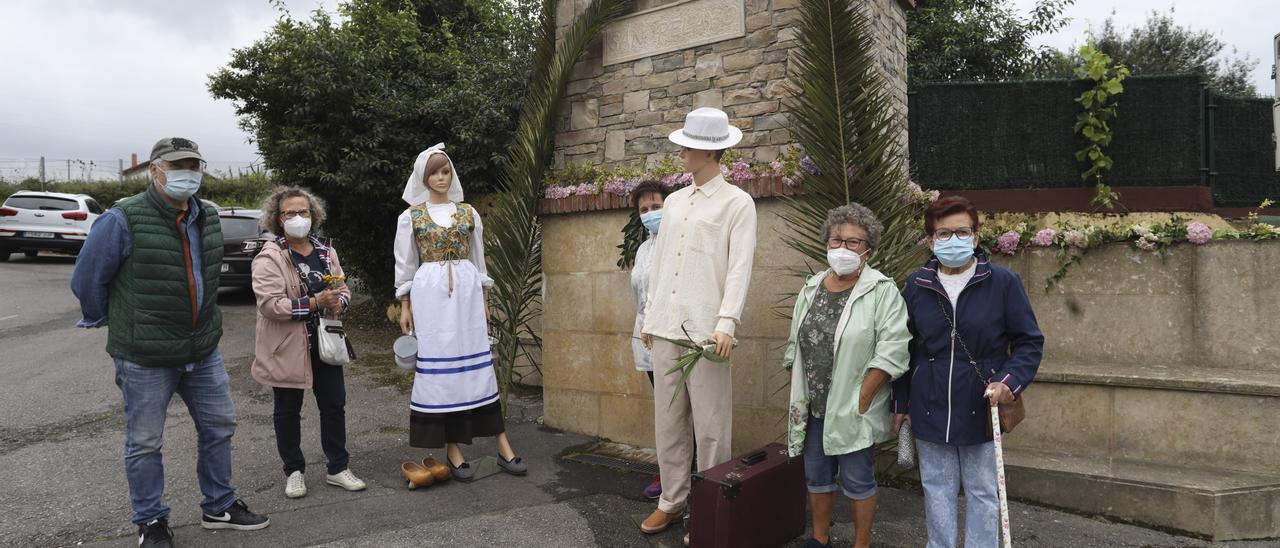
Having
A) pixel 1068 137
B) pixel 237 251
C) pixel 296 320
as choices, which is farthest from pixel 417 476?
pixel 237 251

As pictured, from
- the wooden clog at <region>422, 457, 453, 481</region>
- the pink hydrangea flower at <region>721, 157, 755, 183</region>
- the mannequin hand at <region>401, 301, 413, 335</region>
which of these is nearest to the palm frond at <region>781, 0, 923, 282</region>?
the pink hydrangea flower at <region>721, 157, 755, 183</region>

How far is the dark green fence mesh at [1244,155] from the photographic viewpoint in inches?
234

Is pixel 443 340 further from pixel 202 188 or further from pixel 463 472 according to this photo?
pixel 202 188

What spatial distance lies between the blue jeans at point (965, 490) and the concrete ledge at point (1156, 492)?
55.0 inches

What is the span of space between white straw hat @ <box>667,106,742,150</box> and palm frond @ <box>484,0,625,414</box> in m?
2.51

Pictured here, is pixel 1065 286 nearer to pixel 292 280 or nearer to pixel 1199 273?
pixel 1199 273

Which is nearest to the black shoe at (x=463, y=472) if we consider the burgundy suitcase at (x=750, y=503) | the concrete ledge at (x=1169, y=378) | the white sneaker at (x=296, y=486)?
the white sneaker at (x=296, y=486)

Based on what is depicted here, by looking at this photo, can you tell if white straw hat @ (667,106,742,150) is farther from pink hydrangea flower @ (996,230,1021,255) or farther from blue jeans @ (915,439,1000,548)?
pink hydrangea flower @ (996,230,1021,255)

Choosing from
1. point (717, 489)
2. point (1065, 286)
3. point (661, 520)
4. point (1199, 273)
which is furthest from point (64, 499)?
point (1199, 273)

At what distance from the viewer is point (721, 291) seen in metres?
3.61

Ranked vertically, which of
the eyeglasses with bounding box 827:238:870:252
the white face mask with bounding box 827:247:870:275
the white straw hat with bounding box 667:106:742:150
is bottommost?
the white face mask with bounding box 827:247:870:275

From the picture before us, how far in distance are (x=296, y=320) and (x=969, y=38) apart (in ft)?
40.3

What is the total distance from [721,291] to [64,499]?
3876 mm

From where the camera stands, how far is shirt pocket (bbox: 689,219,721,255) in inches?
141
